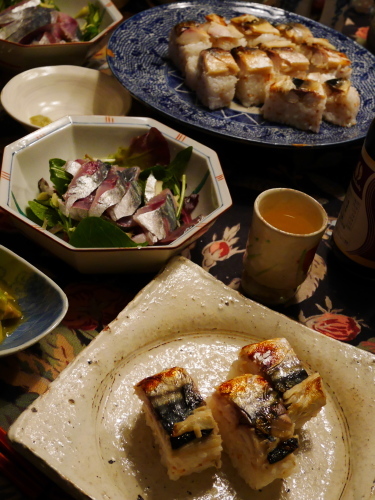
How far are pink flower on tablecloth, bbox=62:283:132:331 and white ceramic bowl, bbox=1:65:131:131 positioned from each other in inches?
31.5

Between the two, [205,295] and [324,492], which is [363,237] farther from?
[324,492]

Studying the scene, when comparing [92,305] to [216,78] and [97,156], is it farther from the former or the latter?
[216,78]

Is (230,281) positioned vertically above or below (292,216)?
below

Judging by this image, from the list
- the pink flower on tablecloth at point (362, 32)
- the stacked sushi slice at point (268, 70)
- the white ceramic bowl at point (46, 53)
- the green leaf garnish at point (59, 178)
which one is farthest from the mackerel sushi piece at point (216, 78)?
the pink flower on tablecloth at point (362, 32)

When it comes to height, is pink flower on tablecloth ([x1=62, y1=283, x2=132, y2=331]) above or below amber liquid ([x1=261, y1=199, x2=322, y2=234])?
below

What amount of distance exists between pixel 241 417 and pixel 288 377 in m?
0.14

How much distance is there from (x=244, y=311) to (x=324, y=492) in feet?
1.46

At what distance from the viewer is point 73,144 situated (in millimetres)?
1612

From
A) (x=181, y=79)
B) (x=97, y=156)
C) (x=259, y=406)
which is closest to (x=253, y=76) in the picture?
(x=181, y=79)

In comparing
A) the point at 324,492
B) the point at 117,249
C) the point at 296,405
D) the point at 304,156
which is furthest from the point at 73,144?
the point at 324,492

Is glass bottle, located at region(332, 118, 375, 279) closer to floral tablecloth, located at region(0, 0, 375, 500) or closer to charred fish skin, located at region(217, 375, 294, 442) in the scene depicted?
floral tablecloth, located at region(0, 0, 375, 500)

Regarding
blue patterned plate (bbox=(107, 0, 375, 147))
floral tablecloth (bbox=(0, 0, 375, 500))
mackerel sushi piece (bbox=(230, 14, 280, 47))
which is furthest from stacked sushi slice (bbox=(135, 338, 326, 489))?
mackerel sushi piece (bbox=(230, 14, 280, 47))

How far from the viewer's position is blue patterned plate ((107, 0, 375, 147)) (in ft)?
5.78

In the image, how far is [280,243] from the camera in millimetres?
1261
